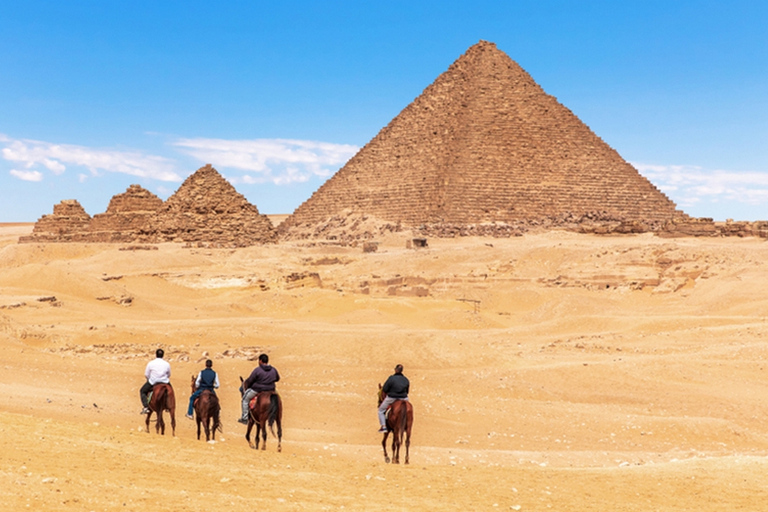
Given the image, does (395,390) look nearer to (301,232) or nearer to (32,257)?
(32,257)

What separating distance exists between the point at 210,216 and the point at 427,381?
40.9 meters

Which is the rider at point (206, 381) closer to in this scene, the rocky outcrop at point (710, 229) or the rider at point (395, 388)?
the rider at point (395, 388)

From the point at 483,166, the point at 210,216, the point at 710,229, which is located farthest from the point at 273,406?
the point at 483,166

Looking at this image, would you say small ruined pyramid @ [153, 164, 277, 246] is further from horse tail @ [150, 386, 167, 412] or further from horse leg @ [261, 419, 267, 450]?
horse leg @ [261, 419, 267, 450]

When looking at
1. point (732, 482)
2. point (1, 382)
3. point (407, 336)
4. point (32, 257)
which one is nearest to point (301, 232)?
point (32, 257)

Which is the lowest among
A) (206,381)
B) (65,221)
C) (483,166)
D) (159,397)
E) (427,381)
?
(427,381)

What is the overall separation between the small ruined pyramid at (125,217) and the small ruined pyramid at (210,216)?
2.41 m

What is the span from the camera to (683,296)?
23.9 meters

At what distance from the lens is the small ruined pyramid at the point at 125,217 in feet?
186

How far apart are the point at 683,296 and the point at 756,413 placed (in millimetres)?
11740

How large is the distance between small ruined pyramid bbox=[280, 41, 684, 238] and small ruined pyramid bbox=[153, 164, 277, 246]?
52.4ft

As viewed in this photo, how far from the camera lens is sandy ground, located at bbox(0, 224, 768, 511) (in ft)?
24.2

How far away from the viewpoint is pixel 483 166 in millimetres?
76875

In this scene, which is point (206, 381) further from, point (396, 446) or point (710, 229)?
point (710, 229)
